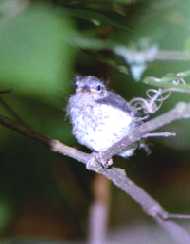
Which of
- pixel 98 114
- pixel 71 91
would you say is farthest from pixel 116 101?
pixel 71 91

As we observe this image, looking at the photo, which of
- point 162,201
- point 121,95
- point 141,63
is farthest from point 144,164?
point 141,63

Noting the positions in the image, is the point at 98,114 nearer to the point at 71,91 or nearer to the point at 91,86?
the point at 91,86

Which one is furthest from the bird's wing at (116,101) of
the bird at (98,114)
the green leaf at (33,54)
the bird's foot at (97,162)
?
the green leaf at (33,54)

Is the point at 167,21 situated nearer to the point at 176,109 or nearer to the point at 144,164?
the point at 176,109

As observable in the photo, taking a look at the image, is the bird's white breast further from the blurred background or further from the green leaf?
the green leaf

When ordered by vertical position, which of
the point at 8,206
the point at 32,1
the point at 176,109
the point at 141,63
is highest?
the point at 141,63

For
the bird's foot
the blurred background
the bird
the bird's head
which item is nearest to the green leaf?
the blurred background

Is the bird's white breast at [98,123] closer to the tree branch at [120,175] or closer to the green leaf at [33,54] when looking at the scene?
the tree branch at [120,175]
